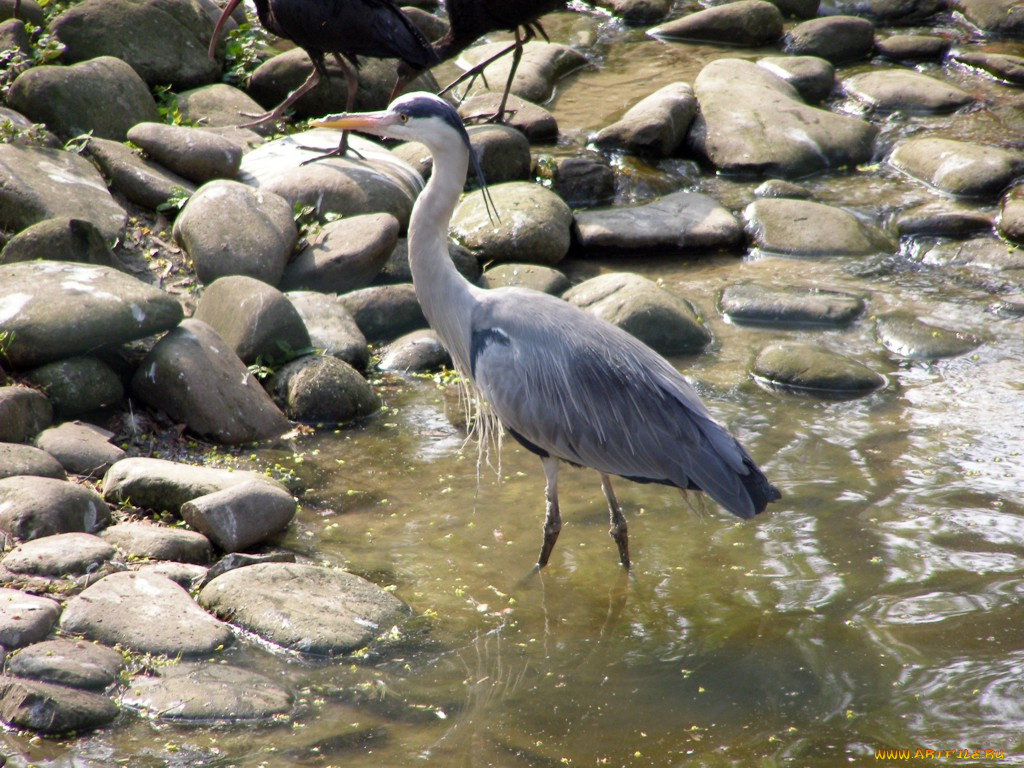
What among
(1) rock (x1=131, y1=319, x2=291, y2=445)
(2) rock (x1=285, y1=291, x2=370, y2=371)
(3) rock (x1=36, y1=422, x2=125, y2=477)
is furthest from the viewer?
(2) rock (x1=285, y1=291, x2=370, y2=371)

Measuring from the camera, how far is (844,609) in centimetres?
461

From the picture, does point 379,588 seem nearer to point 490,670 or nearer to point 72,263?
point 490,670

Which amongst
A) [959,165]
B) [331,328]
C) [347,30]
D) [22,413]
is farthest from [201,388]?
[959,165]

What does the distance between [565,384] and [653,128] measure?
561 cm

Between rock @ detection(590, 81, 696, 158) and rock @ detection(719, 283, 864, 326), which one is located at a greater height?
rock @ detection(590, 81, 696, 158)

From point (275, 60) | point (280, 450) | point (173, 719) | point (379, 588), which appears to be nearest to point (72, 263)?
point (280, 450)

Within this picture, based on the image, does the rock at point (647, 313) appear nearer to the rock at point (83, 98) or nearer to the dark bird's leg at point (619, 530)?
the dark bird's leg at point (619, 530)

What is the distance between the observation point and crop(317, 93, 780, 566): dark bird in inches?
190

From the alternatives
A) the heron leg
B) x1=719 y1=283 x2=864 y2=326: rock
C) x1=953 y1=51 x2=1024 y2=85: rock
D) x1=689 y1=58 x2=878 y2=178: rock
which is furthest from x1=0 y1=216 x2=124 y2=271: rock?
x1=953 y1=51 x2=1024 y2=85: rock

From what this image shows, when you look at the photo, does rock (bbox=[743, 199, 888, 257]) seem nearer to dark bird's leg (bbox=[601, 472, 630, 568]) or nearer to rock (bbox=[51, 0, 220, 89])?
dark bird's leg (bbox=[601, 472, 630, 568])

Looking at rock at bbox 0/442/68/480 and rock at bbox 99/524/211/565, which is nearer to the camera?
rock at bbox 99/524/211/565

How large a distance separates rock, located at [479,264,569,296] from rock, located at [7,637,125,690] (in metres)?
4.33

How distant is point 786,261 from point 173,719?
20.5ft

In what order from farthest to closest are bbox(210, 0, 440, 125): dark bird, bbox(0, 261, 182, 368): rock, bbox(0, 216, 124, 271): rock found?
bbox(210, 0, 440, 125): dark bird, bbox(0, 216, 124, 271): rock, bbox(0, 261, 182, 368): rock
